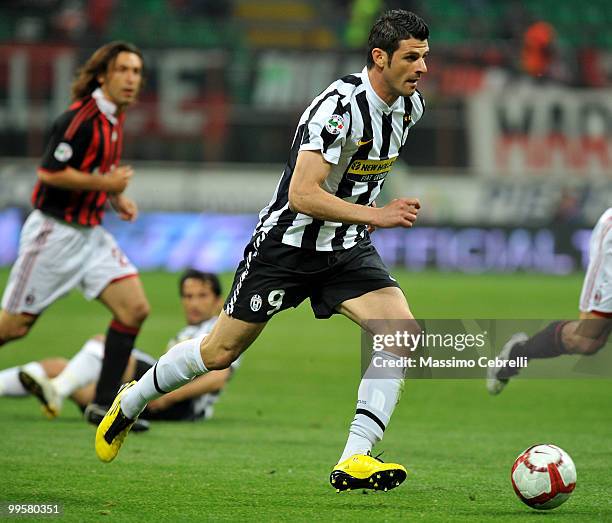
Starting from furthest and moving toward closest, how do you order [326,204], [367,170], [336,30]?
[336,30] → [367,170] → [326,204]

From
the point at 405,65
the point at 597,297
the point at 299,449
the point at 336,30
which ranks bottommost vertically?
the point at 299,449

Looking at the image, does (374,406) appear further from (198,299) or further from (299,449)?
(198,299)

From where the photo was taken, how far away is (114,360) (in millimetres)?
7844

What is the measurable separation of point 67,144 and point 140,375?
1679mm

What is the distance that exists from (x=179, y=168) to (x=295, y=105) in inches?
112

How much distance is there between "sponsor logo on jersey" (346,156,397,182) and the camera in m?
5.75

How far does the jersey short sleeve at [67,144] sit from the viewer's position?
769cm

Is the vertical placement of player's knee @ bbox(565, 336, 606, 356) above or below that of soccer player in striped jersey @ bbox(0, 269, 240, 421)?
above

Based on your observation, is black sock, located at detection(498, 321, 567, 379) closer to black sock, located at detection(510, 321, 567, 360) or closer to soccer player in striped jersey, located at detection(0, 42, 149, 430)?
black sock, located at detection(510, 321, 567, 360)

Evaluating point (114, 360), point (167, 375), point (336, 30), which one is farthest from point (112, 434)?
point (336, 30)

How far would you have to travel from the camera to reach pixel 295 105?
2564cm

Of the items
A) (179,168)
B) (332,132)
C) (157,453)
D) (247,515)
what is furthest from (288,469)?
(179,168)

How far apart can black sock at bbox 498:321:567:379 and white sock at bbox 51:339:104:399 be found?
270 cm

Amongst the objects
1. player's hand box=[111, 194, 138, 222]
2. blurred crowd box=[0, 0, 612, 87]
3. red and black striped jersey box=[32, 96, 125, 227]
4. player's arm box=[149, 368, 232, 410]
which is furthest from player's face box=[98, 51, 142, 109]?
blurred crowd box=[0, 0, 612, 87]
